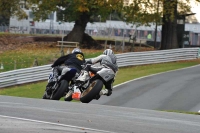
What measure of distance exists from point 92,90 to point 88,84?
469 mm

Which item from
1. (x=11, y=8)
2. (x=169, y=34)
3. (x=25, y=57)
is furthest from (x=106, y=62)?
(x=11, y=8)

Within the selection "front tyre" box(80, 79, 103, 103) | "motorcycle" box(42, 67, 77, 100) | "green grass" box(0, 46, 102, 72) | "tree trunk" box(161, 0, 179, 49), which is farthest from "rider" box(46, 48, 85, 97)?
"tree trunk" box(161, 0, 179, 49)

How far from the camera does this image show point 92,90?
600 inches

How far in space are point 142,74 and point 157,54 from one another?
22.7ft

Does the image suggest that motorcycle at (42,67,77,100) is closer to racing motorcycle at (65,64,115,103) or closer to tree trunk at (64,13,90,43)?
racing motorcycle at (65,64,115,103)

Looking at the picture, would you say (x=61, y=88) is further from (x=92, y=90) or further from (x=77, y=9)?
(x=77, y=9)

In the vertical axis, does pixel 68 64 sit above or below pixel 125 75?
above

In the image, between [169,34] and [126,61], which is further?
[169,34]

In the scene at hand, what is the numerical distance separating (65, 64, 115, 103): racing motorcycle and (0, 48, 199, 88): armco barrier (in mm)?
11986

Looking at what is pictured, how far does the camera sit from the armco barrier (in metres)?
27.8

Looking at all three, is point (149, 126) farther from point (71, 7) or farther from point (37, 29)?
point (37, 29)

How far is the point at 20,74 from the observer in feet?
92.4

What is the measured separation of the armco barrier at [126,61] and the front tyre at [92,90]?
12494 millimetres

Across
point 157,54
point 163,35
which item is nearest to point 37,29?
point 163,35
